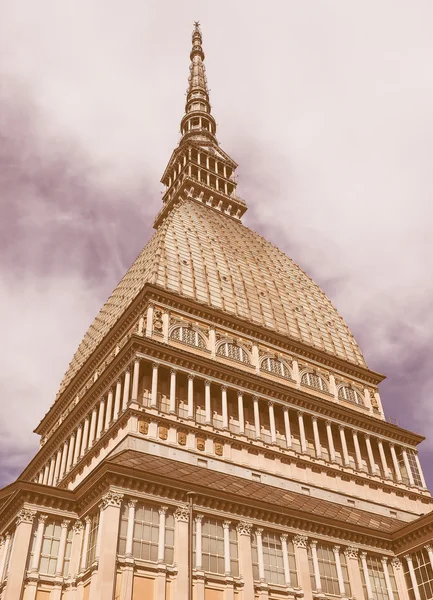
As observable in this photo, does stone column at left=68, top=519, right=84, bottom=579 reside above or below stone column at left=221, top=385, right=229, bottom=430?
below

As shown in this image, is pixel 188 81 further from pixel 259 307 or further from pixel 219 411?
pixel 219 411

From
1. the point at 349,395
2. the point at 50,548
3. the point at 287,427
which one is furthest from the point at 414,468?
the point at 50,548

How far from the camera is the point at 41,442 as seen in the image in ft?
277

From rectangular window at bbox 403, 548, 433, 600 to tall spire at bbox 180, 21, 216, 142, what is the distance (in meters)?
96.2

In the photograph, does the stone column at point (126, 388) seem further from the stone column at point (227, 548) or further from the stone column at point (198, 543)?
the stone column at point (227, 548)

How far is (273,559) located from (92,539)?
13.2m

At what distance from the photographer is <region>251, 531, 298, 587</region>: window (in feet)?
143

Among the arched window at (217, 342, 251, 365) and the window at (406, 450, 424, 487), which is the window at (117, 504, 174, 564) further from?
the window at (406, 450, 424, 487)

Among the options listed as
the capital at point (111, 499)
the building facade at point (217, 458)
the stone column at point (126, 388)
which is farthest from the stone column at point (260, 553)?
the stone column at point (126, 388)

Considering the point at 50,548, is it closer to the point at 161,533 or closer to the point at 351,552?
the point at 161,533

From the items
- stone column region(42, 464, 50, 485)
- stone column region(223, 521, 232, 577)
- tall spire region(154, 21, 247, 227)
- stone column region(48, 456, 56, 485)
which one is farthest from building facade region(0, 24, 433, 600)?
tall spire region(154, 21, 247, 227)

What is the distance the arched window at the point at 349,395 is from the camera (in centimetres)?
7469

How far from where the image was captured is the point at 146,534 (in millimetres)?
40688

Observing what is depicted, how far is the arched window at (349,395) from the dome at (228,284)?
512cm
